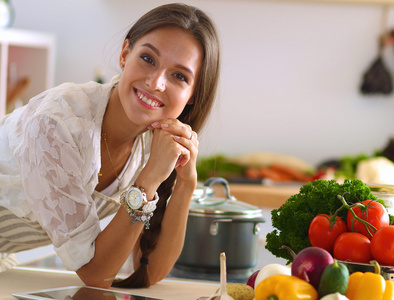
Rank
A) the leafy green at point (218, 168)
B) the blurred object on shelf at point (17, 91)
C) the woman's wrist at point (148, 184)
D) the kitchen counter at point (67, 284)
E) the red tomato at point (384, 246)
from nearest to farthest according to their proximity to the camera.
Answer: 1. the red tomato at point (384, 246)
2. the kitchen counter at point (67, 284)
3. the woman's wrist at point (148, 184)
4. the leafy green at point (218, 168)
5. the blurred object on shelf at point (17, 91)

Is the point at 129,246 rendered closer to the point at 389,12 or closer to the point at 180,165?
the point at 180,165

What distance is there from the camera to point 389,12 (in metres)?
4.16

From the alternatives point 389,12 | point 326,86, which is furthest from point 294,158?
point 389,12

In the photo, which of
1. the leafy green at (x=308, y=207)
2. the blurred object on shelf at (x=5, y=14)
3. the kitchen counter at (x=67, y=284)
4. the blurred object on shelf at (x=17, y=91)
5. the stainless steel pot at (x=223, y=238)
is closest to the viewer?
the leafy green at (x=308, y=207)

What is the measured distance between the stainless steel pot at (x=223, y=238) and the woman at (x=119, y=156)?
0.20ft

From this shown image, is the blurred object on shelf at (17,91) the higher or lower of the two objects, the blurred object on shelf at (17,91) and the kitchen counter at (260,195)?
the higher

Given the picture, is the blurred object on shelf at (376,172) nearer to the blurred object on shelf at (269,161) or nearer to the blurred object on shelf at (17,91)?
the blurred object on shelf at (269,161)

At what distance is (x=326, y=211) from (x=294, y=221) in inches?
2.6

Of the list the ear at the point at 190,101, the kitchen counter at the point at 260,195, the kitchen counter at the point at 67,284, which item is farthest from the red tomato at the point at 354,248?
the kitchen counter at the point at 260,195

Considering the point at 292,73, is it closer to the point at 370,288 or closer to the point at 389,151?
the point at 389,151

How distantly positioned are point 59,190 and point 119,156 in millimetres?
342

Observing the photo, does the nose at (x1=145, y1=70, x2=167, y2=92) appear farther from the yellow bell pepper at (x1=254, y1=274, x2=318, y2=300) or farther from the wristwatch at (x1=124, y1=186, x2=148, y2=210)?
the yellow bell pepper at (x1=254, y1=274, x2=318, y2=300)

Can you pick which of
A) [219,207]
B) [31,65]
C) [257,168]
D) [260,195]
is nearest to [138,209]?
[219,207]

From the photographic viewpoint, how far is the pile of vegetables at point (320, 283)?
854 mm
